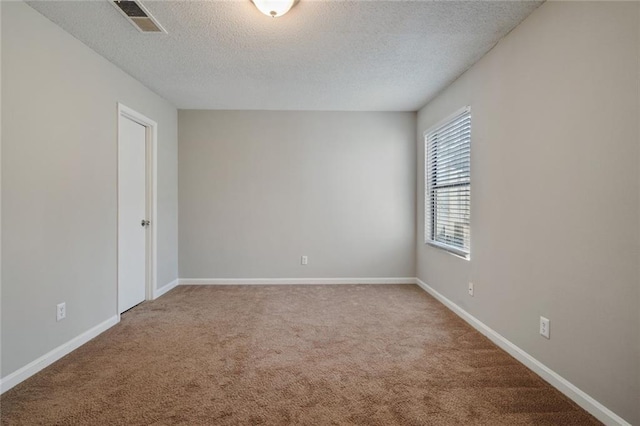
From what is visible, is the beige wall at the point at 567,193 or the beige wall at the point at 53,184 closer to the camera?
the beige wall at the point at 567,193

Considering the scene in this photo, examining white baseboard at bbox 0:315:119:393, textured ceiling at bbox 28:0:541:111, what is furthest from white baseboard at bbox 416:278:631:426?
white baseboard at bbox 0:315:119:393

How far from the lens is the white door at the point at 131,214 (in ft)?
10.8

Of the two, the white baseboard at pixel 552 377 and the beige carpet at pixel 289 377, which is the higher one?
the white baseboard at pixel 552 377

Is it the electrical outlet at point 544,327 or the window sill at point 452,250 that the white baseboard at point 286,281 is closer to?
the window sill at point 452,250

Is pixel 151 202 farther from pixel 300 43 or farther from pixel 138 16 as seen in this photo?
pixel 300 43

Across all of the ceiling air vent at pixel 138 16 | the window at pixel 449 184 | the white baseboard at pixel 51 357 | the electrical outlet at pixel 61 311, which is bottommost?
the white baseboard at pixel 51 357

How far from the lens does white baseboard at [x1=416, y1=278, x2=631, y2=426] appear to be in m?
1.65

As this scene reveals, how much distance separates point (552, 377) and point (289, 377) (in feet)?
5.44

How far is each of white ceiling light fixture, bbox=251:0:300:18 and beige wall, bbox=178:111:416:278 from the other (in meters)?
2.45

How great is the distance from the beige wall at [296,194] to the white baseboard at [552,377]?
176cm

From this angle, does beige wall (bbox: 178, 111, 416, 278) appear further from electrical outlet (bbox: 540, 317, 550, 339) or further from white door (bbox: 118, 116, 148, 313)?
electrical outlet (bbox: 540, 317, 550, 339)

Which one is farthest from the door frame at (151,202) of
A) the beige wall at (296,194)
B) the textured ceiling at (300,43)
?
the beige wall at (296,194)

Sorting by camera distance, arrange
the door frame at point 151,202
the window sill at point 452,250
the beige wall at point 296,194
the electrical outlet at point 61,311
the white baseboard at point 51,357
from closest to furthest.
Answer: the white baseboard at point 51,357 < the electrical outlet at point 61,311 < the window sill at point 452,250 < the door frame at point 151,202 < the beige wall at point 296,194

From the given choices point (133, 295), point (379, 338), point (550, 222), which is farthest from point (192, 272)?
point (550, 222)
